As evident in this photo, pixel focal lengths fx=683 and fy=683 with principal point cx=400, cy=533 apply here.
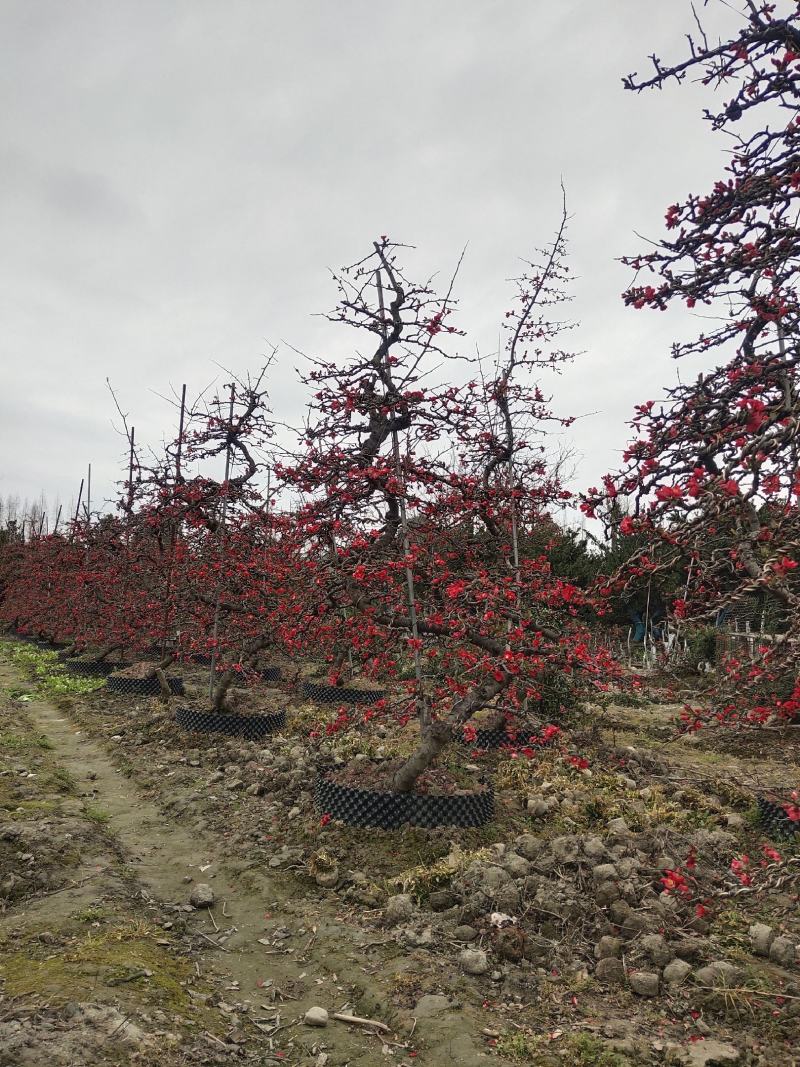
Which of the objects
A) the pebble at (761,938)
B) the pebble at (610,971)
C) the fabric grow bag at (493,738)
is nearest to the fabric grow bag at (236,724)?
the fabric grow bag at (493,738)

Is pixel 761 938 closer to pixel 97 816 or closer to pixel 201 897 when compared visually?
pixel 201 897

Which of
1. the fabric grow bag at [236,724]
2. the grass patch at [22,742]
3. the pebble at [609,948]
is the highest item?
the fabric grow bag at [236,724]

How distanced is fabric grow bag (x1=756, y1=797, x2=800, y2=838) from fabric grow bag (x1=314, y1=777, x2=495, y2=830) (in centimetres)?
261

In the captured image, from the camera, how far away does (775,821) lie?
6078 millimetres

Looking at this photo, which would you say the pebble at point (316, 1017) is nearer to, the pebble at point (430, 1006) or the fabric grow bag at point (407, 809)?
the pebble at point (430, 1006)

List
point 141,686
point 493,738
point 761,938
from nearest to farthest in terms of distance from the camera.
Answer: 1. point 761,938
2. point 493,738
3. point 141,686

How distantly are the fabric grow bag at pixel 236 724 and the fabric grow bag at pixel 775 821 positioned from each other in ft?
20.0

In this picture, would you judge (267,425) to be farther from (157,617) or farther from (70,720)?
(70,720)

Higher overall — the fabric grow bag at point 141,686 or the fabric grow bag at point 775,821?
the fabric grow bag at point 141,686

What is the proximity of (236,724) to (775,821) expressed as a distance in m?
6.61

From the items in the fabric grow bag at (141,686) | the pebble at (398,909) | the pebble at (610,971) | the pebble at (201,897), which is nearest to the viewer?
the pebble at (610,971)

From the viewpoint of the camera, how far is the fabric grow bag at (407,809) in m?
5.82

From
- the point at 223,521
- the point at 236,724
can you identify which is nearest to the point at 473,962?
the point at 236,724

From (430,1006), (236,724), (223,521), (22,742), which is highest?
(223,521)
